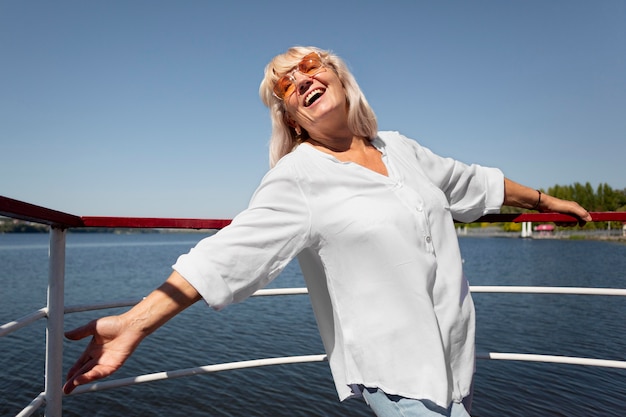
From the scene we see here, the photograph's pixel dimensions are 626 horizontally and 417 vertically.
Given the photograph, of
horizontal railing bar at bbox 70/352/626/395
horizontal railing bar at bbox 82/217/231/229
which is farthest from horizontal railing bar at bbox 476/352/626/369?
horizontal railing bar at bbox 82/217/231/229

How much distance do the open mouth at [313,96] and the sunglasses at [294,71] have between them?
1.9 inches

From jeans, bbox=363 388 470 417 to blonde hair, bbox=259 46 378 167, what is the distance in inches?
27.6

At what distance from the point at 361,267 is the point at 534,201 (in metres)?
1.10

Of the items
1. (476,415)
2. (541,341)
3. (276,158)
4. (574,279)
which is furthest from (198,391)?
(574,279)

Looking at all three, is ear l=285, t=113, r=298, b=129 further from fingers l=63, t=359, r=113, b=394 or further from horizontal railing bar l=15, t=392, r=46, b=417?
horizontal railing bar l=15, t=392, r=46, b=417

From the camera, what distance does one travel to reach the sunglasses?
1389 millimetres

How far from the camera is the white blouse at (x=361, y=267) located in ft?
3.42

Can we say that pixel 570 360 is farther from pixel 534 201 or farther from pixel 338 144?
pixel 338 144

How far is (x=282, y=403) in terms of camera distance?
6188mm

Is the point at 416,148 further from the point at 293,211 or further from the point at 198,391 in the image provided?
the point at 198,391

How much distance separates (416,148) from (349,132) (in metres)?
0.23

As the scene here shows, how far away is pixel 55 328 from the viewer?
1553mm

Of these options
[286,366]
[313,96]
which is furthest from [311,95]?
[286,366]

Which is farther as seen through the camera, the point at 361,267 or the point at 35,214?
the point at 35,214
